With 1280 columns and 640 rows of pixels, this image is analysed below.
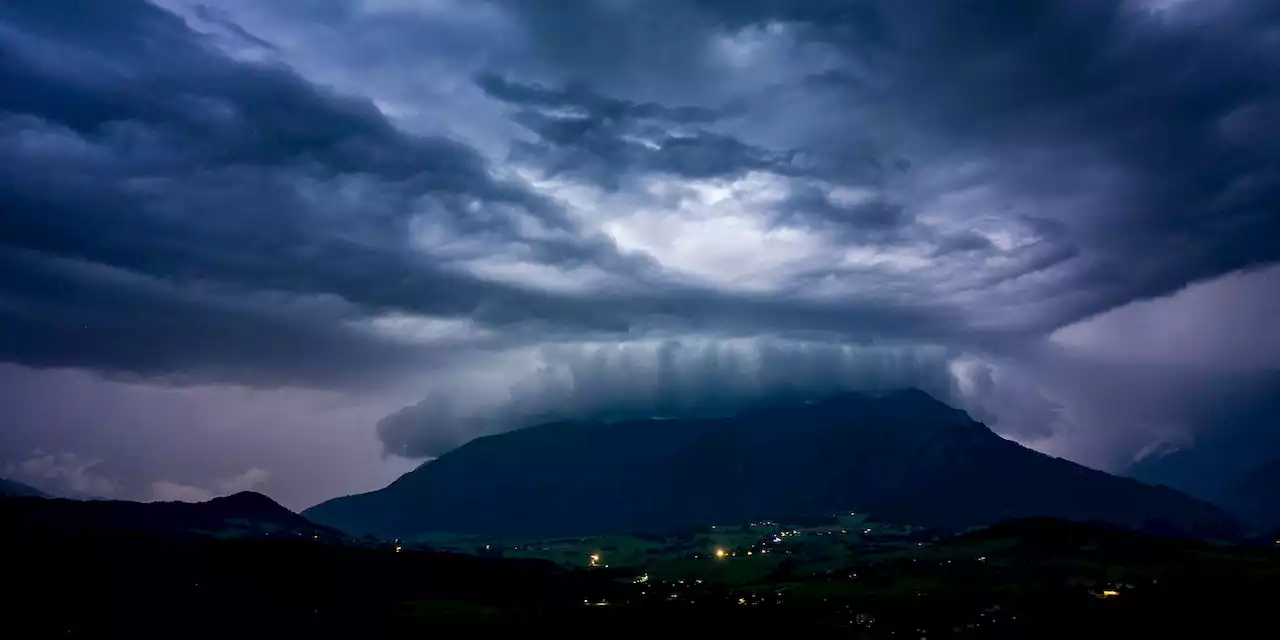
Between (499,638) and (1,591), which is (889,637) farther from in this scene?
(1,591)

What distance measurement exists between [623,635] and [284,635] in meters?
Answer: 79.2

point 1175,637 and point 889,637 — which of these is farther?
point 889,637

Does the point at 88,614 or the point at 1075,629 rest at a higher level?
the point at 88,614

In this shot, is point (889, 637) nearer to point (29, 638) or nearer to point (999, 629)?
point (999, 629)

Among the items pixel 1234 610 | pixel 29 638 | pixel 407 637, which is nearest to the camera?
pixel 29 638

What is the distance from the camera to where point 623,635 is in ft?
644

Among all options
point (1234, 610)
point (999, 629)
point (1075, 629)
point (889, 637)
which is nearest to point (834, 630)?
point (889, 637)

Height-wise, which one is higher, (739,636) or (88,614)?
(88,614)

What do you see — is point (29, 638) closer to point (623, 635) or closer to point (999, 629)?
point (623, 635)

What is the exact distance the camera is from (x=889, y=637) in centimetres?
19350

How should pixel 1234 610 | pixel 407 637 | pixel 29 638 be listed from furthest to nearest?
1. pixel 1234 610
2. pixel 407 637
3. pixel 29 638

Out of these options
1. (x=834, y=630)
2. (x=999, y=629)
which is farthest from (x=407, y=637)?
(x=999, y=629)

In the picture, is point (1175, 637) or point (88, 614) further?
point (88, 614)

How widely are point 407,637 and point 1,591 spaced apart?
102 meters
